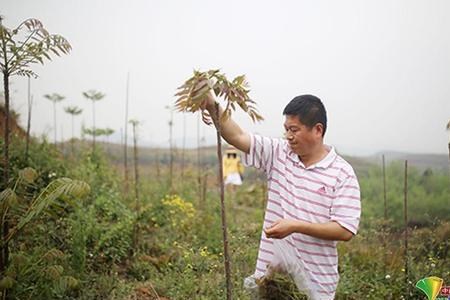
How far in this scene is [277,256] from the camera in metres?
2.06

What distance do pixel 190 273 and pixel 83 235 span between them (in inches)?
34.4

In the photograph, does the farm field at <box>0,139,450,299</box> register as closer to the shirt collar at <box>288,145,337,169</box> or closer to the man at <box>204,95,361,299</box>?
the man at <box>204,95,361,299</box>

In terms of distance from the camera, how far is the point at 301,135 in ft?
6.55

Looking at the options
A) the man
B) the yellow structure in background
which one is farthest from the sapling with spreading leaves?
the yellow structure in background

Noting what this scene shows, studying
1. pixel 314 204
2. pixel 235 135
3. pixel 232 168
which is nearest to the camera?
pixel 314 204

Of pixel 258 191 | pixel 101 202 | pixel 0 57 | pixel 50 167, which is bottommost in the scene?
pixel 258 191

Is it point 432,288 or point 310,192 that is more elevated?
point 310,192

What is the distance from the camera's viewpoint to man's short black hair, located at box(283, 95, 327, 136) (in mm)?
1968

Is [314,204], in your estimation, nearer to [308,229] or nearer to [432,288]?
[308,229]

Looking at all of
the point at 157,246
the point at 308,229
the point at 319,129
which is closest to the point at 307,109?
the point at 319,129

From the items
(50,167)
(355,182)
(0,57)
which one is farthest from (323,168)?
(50,167)

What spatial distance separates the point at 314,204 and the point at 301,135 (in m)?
0.34

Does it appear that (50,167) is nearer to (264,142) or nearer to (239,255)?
(239,255)

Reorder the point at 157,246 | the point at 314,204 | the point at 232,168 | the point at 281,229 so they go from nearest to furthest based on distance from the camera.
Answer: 1. the point at 281,229
2. the point at 314,204
3. the point at 157,246
4. the point at 232,168
